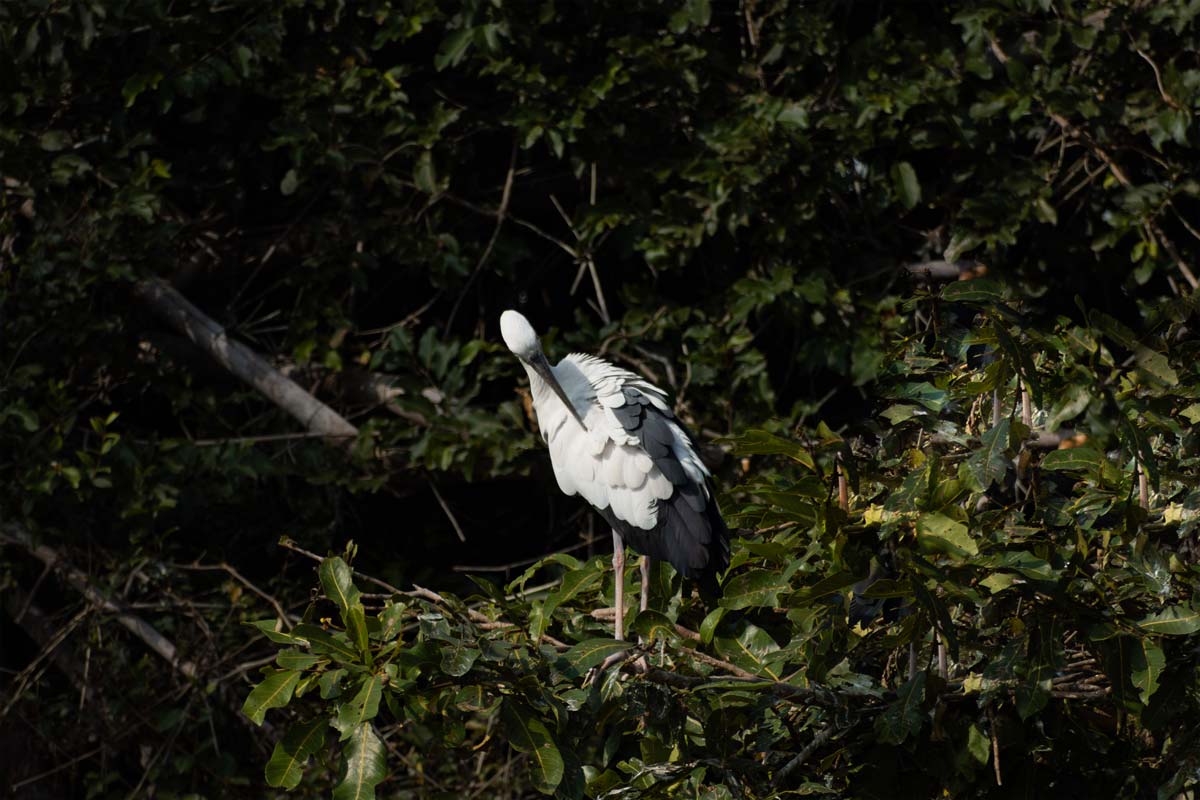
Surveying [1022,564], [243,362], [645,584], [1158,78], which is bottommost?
[243,362]

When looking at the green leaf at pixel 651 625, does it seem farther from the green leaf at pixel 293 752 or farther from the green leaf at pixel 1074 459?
the green leaf at pixel 1074 459

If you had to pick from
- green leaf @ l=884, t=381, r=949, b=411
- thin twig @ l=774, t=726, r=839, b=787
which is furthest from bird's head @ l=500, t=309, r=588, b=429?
thin twig @ l=774, t=726, r=839, b=787

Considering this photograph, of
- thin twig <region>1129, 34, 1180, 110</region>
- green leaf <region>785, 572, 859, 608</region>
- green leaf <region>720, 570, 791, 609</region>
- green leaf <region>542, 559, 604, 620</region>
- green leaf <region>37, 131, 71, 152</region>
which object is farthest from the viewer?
green leaf <region>37, 131, 71, 152</region>

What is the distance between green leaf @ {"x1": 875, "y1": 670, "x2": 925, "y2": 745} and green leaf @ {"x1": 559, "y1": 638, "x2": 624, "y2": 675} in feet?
1.62

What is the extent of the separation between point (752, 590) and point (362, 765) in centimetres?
77

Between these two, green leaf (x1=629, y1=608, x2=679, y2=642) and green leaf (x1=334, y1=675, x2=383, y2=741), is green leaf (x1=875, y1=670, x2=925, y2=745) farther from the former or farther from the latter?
green leaf (x1=334, y1=675, x2=383, y2=741)

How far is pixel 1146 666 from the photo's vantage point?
2.23 meters

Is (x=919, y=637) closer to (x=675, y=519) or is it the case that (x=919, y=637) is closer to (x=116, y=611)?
(x=675, y=519)

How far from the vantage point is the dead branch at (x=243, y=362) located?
14.8 feet

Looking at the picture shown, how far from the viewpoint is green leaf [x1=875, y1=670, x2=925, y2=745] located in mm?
2346

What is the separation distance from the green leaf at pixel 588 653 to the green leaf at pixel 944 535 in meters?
0.64

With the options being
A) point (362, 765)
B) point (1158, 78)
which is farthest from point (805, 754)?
point (1158, 78)

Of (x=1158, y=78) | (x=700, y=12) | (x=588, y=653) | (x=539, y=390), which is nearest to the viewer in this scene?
(x=588, y=653)

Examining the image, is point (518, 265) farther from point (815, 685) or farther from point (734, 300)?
point (815, 685)
